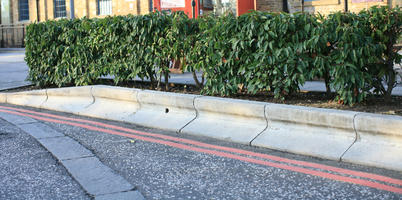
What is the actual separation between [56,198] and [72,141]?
2.30 metres

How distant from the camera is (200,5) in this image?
52.9ft

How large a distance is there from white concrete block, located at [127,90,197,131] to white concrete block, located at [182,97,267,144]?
0.65ft

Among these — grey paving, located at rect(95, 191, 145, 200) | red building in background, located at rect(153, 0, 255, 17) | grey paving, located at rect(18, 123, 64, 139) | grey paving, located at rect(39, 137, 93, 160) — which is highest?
red building in background, located at rect(153, 0, 255, 17)

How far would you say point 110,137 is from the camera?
23.3ft

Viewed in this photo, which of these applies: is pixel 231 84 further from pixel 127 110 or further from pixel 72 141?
pixel 72 141

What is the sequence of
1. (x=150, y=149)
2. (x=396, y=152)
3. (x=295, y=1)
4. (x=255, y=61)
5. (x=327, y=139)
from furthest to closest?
(x=295, y=1) → (x=255, y=61) → (x=150, y=149) → (x=327, y=139) → (x=396, y=152)

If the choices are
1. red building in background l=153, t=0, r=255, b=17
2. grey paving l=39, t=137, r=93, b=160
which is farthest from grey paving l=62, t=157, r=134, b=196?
red building in background l=153, t=0, r=255, b=17

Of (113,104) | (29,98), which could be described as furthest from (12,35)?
(113,104)

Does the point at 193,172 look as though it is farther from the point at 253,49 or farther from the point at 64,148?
the point at 253,49

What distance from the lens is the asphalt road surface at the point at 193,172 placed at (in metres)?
4.60

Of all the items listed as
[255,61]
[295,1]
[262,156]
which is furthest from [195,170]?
[295,1]

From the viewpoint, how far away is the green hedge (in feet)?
21.9

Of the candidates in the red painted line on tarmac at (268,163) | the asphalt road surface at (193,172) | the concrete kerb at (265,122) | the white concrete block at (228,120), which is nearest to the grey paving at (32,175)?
the asphalt road surface at (193,172)

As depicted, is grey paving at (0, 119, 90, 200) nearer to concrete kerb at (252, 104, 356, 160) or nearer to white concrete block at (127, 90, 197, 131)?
white concrete block at (127, 90, 197, 131)
